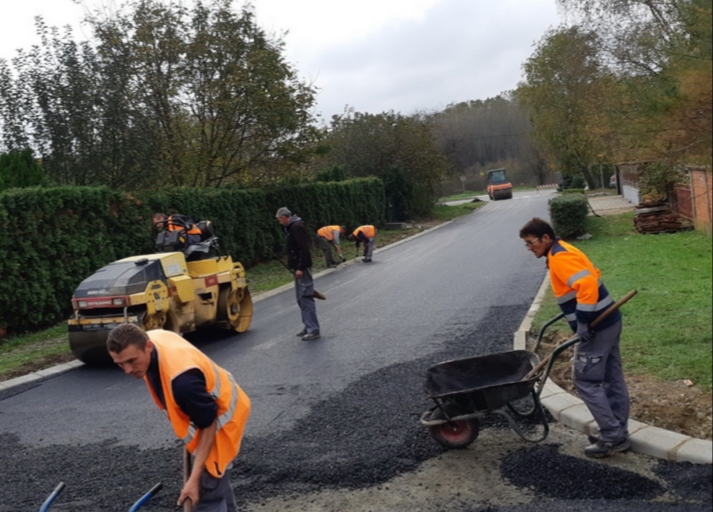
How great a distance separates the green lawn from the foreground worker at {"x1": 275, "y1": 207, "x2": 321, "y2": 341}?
3.12 metres

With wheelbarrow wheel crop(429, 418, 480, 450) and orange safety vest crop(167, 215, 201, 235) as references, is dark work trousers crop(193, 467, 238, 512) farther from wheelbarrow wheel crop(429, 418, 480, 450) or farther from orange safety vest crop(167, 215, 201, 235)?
orange safety vest crop(167, 215, 201, 235)

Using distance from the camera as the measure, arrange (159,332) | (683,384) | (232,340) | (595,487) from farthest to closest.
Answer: (232,340) → (683,384) → (595,487) → (159,332)

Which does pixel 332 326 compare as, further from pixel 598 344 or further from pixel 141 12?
pixel 141 12

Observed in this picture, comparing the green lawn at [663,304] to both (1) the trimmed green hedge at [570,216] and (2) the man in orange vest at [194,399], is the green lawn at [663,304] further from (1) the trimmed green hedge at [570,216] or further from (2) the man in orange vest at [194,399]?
(2) the man in orange vest at [194,399]

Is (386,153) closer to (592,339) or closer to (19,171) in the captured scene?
(19,171)

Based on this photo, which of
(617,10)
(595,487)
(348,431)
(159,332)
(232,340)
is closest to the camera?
(159,332)

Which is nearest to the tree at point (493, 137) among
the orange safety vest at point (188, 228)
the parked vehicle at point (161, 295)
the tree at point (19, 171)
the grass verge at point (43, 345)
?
the grass verge at point (43, 345)

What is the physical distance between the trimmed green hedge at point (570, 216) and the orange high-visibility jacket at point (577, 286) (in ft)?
47.9

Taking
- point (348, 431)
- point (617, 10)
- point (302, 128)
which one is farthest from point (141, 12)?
point (348, 431)

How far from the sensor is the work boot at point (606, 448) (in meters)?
5.06

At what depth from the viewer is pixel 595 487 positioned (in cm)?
470

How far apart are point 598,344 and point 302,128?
1986cm

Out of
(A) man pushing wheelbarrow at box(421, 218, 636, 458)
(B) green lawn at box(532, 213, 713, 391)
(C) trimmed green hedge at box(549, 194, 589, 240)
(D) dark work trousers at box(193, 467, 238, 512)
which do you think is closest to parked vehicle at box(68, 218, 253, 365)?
(B) green lawn at box(532, 213, 713, 391)

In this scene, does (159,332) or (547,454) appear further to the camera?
(547,454)
